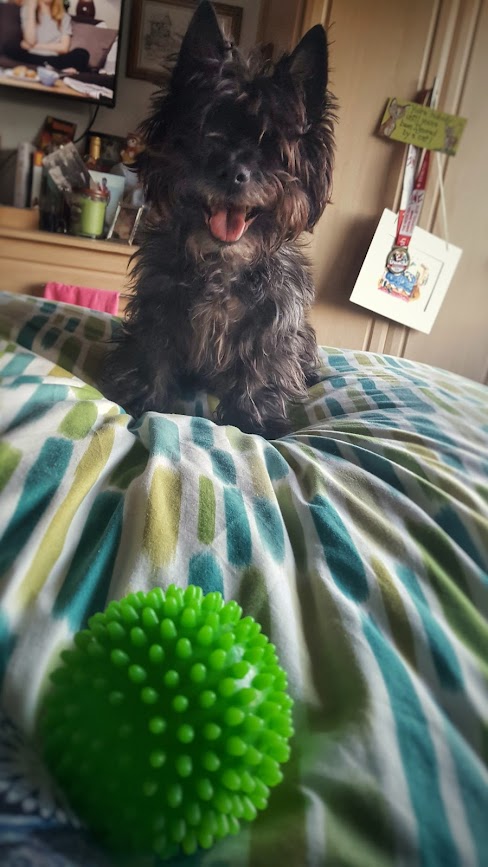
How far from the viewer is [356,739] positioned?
413 millimetres

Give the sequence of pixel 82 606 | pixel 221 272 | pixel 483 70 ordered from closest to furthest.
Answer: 1. pixel 82 606
2. pixel 221 272
3. pixel 483 70

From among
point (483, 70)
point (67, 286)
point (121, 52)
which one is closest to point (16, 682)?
point (67, 286)

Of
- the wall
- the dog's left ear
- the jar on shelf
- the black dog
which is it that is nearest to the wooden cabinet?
the jar on shelf

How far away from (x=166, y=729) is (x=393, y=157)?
2.18 m

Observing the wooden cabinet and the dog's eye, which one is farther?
the wooden cabinet

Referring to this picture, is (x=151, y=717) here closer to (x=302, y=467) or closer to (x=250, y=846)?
(x=250, y=846)

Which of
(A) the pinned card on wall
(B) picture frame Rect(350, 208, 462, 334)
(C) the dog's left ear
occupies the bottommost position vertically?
(B) picture frame Rect(350, 208, 462, 334)

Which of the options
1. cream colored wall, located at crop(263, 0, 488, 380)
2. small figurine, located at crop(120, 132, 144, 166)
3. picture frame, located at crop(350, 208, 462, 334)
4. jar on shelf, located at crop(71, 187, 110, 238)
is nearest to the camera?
cream colored wall, located at crop(263, 0, 488, 380)

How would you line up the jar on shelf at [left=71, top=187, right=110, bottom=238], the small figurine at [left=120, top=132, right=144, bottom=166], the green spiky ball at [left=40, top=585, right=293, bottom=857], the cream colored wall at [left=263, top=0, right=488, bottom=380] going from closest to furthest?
the green spiky ball at [left=40, top=585, right=293, bottom=857] → the cream colored wall at [left=263, top=0, right=488, bottom=380] → the jar on shelf at [left=71, top=187, right=110, bottom=238] → the small figurine at [left=120, top=132, right=144, bottom=166]

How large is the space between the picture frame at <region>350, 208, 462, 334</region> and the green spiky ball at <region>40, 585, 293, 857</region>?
1.99 meters

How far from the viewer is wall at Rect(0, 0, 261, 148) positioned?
2.60 metres

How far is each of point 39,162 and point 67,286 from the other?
0.69 m

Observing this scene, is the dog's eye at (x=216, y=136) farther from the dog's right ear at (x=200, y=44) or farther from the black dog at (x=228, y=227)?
the dog's right ear at (x=200, y=44)

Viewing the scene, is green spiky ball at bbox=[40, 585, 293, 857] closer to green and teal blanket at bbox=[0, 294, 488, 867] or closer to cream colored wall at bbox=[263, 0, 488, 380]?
green and teal blanket at bbox=[0, 294, 488, 867]
